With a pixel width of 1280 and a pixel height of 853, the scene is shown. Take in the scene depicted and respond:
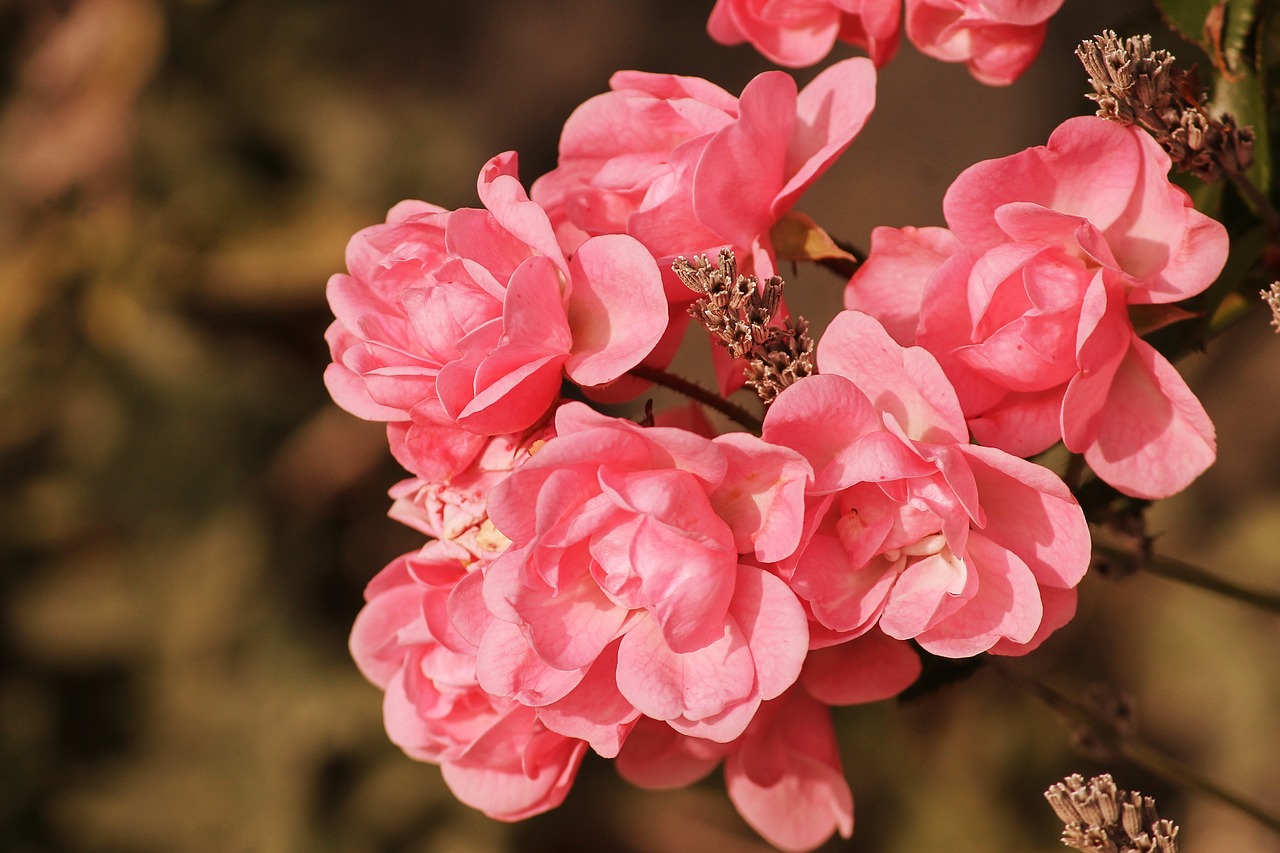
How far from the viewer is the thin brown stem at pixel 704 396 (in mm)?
421

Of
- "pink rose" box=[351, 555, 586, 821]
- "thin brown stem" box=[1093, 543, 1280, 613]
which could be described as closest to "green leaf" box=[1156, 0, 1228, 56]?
"thin brown stem" box=[1093, 543, 1280, 613]

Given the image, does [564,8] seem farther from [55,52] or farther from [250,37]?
[55,52]

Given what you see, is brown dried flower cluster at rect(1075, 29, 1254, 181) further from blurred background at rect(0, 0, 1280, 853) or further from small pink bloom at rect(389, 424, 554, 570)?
blurred background at rect(0, 0, 1280, 853)

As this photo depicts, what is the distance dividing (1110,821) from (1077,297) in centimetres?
17

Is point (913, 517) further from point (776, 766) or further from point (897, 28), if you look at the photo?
point (897, 28)

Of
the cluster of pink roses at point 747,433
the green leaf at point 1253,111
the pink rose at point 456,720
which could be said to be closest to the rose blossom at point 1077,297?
the cluster of pink roses at point 747,433

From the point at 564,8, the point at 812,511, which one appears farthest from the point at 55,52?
the point at 812,511

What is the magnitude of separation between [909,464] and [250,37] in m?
1.59

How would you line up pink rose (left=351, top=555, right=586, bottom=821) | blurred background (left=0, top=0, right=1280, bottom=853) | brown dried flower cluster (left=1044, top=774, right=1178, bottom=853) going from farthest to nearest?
blurred background (left=0, top=0, right=1280, bottom=853)
pink rose (left=351, top=555, right=586, bottom=821)
brown dried flower cluster (left=1044, top=774, right=1178, bottom=853)

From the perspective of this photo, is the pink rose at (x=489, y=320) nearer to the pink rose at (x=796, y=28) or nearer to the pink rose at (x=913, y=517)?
the pink rose at (x=913, y=517)

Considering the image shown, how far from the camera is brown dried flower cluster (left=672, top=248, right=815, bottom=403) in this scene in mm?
353

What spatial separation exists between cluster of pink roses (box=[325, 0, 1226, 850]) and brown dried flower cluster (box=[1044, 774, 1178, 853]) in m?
0.05

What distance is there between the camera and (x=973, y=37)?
0.52m

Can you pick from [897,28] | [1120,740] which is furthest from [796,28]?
[1120,740]
